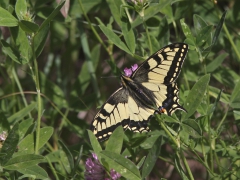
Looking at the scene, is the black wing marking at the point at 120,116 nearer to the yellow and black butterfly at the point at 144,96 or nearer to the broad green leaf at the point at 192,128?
the yellow and black butterfly at the point at 144,96

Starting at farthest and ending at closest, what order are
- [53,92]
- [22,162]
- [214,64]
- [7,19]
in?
[53,92]
[214,64]
[7,19]
[22,162]

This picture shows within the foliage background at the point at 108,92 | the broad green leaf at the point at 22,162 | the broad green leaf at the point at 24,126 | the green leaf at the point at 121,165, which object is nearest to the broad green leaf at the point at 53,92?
the foliage background at the point at 108,92

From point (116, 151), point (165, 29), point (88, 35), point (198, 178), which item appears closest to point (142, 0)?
point (165, 29)

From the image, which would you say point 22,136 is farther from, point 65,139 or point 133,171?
point 65,139

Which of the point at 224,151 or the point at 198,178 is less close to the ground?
the point at 224,151

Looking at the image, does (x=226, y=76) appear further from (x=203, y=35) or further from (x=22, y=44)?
(x=22, y=44)

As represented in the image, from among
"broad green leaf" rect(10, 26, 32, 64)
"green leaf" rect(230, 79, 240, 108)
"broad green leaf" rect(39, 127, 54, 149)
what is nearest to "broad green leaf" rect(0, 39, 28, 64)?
"broad green leaf" rect(10, 26, 32, 64)

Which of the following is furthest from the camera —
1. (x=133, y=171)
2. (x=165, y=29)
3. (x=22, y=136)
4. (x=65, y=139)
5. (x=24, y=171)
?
(x=65, y=139)

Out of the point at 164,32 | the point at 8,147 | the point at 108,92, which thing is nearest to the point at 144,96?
the point at 164,32
